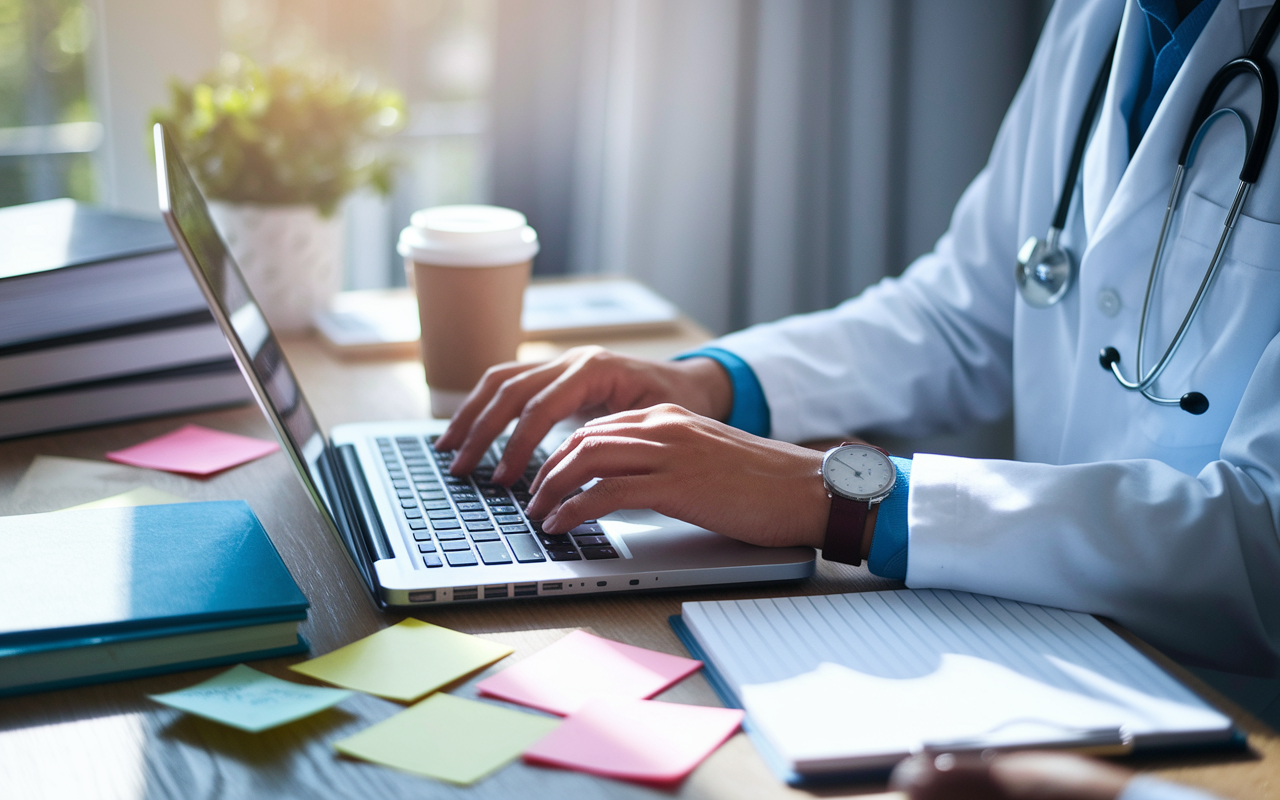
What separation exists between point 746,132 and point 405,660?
5.16 ft

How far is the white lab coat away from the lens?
2.18 ft

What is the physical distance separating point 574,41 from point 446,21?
0.76ft

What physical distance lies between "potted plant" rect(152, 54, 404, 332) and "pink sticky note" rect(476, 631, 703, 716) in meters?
0.84

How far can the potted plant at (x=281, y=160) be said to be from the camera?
1.22m

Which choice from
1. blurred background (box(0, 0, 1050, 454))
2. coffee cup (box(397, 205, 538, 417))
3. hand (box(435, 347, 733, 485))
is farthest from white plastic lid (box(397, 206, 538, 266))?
blurred background (box(0, 0, 1050, 454))

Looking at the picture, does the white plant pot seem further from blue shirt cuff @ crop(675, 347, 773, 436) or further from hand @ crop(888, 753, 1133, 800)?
hand @ crop(888, 753, 1133, 800)

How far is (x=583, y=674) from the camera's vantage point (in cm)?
57

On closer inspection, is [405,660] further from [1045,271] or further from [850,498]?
[1045,271]

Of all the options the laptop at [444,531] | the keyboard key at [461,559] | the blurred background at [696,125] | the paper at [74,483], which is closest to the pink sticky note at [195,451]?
the paper at [74,483]

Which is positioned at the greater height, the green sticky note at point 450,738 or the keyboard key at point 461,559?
the keyboard key at point 461,559

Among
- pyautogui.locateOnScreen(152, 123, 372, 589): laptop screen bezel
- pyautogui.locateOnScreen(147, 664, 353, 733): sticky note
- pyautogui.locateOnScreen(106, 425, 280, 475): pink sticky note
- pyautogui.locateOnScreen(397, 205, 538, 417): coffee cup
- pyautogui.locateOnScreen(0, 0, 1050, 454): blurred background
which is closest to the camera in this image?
pyautogui.locateOnScreen(147, 664, 353, 733): sticky note

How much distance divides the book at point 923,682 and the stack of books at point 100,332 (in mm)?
641

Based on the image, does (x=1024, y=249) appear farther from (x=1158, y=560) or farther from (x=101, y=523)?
(x=101, y=523)

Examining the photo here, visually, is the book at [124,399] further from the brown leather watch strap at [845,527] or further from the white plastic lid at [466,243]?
the brown leather watch strap at [845,527]
